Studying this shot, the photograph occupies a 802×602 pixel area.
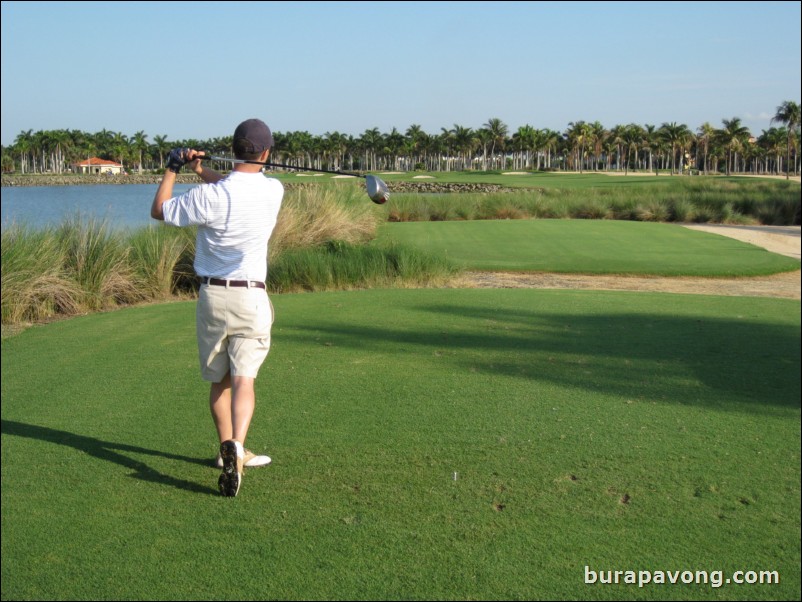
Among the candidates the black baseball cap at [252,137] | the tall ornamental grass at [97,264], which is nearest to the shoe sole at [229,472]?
the black baseball cap at [252,137]

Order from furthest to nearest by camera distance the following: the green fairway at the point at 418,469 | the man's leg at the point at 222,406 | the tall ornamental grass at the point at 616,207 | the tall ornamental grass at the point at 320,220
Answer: the tall ornamental grass at the point at 616,207
the tall ornamental grass at the point at 320,220
the man's leg at the point at 222,406
the green fairway at the point at 418,469

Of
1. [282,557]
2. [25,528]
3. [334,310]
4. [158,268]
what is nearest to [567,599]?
[282,557]

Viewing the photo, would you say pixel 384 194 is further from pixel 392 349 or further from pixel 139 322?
pixel 139 322

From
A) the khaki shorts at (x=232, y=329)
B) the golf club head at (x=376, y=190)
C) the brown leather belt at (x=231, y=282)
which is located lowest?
the khaki shorts at (x=232, y=329)

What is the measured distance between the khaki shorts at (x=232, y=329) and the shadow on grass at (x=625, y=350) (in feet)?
9.12

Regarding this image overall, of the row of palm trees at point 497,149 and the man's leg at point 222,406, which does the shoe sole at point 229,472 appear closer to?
the man's leg at point 222,406

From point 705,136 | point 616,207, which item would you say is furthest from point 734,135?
point 616,207

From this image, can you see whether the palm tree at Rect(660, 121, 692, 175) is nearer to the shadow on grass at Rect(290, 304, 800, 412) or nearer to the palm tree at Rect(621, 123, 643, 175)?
the palm tree at Rect(621, 123, 643, 175)

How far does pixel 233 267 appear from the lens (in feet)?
15.0

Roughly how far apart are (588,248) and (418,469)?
55.7 ft

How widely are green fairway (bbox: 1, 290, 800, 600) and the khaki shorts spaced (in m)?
0.65

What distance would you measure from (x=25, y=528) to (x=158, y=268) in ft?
33.3

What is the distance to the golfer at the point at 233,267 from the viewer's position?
4395mm

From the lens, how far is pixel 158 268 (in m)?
13.9
